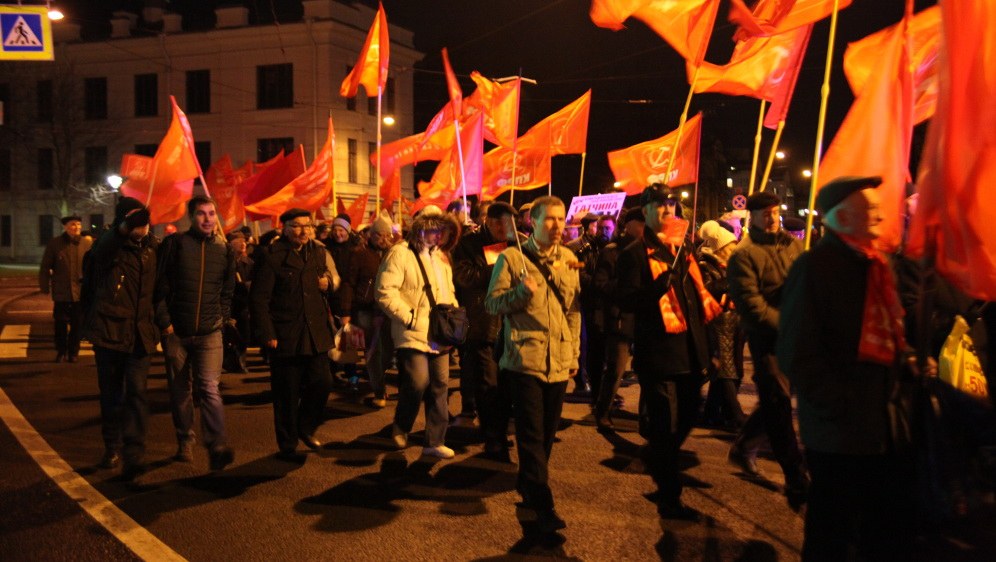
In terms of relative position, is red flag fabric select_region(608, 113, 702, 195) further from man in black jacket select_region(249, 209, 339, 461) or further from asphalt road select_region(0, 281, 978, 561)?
man in black jacket select_region(249, 209, 339, 461)

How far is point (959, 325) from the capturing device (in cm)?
497

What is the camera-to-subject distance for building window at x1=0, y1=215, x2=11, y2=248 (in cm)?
5356

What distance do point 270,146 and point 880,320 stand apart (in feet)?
148

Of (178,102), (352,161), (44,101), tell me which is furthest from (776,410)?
(44,101)

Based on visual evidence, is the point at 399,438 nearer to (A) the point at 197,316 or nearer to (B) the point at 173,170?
(A) the point at 197,316

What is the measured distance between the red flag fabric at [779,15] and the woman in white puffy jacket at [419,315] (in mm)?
2926

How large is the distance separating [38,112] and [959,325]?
56.2 meters

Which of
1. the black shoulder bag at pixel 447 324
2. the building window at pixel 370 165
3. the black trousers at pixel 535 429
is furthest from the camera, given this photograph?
the building window at pixel 370 165

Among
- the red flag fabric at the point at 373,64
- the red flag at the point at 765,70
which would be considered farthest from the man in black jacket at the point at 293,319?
the red flag fabric at the point at 373,64

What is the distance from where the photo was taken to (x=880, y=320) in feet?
11.0

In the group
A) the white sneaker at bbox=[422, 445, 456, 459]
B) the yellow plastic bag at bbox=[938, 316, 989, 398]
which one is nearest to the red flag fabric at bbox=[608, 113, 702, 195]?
the white sneaker at bbox=[422, 445, 456, 459]

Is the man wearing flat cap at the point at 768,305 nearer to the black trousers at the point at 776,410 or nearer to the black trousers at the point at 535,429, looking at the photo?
the black trousers at the point at 776,410

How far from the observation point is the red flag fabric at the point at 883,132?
457 centimetres

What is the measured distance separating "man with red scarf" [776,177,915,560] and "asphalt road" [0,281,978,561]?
1.26 metres
